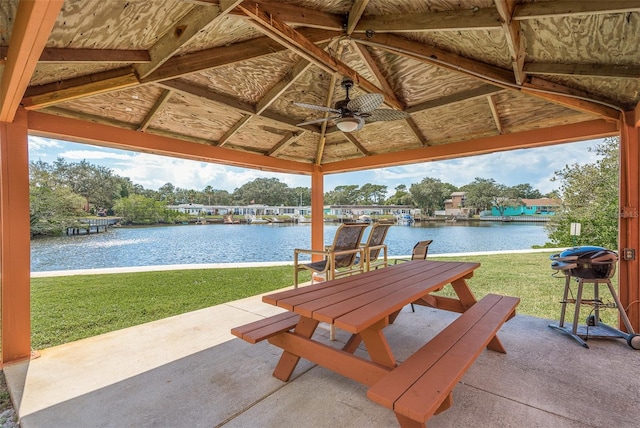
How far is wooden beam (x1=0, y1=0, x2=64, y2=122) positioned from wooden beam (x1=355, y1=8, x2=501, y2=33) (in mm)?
1970

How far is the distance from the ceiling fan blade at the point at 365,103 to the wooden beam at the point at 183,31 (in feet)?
4.61

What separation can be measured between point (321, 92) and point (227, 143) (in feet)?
5.85

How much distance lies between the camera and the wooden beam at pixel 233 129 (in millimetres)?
3740

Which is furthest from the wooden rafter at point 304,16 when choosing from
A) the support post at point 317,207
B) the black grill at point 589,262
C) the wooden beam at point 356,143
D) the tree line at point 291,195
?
the tree line at point 291,195

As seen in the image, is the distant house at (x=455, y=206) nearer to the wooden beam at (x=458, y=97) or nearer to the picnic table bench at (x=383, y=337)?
the wooden beam at (x=458, y=97)

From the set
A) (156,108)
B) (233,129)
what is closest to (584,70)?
(233,129)

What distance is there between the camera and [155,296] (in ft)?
15.5

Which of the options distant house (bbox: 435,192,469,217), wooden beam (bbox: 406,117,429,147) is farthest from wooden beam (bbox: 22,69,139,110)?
distant house (bbox: 435,192,469,217)

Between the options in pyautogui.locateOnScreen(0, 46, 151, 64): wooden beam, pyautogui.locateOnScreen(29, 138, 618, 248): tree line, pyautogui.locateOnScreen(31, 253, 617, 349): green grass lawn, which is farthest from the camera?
pyautogui.locateOnScreen(29, 138, 618, 248): tree line

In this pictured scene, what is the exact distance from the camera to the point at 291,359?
2057mm

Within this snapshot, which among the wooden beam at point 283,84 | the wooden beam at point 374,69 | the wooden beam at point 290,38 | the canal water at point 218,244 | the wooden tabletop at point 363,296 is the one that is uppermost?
the wooden beam at point 374,69

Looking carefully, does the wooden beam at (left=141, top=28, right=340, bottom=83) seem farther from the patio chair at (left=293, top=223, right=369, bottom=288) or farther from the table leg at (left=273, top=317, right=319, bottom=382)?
the table leg at (left=273, top=317, right=319, bottom=382)

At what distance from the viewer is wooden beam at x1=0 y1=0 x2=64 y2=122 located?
41.2 inches

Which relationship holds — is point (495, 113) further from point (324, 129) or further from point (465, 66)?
point (324, 129)
